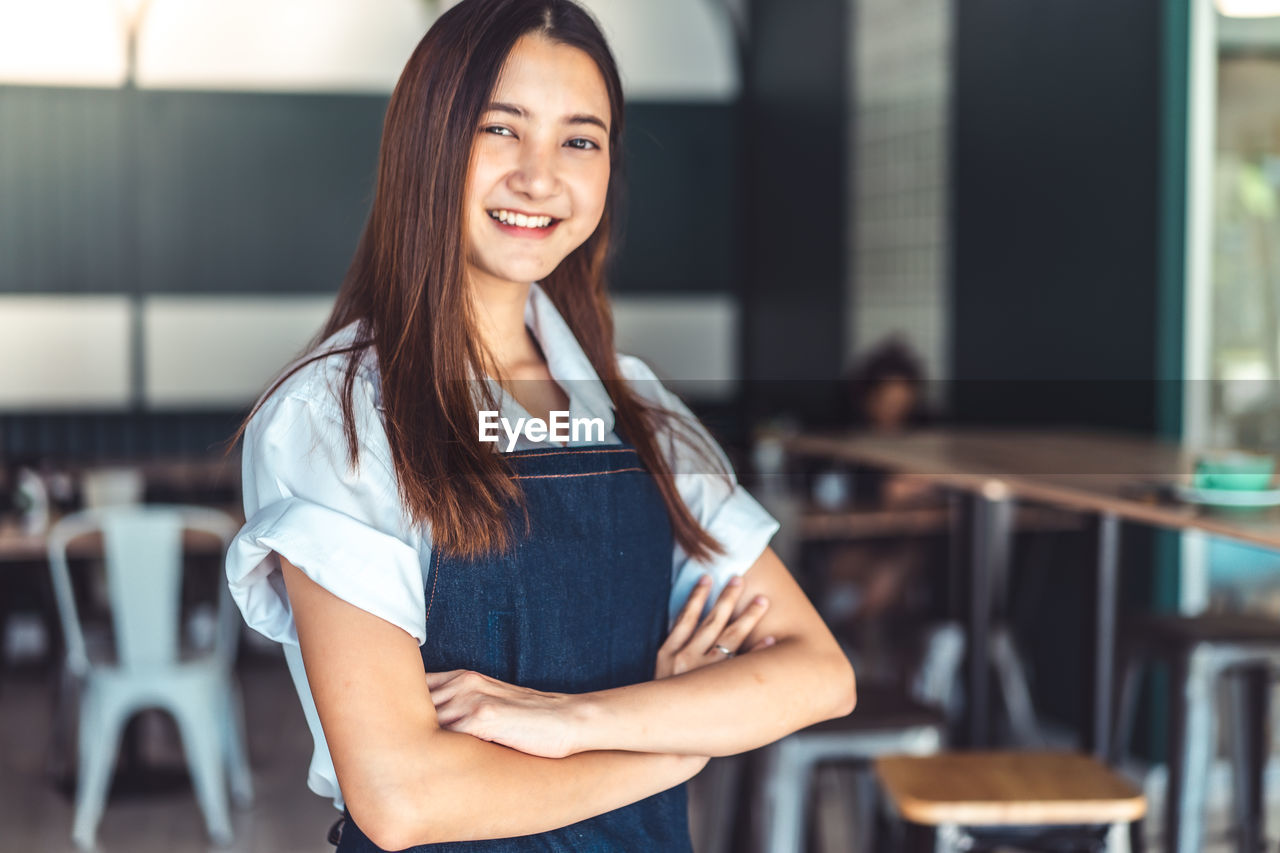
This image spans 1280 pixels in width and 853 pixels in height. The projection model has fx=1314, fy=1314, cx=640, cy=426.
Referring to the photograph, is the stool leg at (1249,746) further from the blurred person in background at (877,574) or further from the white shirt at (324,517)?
the white shirt at (324,517)

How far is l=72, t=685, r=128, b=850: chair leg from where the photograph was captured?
321 cm

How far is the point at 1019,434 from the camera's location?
3508mm

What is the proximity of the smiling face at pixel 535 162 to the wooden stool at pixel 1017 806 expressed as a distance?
992 millimetres

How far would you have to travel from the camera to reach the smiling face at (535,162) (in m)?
1.03

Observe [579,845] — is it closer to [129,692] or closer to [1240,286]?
[129,692]

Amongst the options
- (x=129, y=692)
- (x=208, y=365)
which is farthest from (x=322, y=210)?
(x=129, y=692)

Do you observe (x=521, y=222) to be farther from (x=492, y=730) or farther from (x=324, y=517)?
(x=492, y=730)

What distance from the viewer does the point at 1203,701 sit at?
7.82ft

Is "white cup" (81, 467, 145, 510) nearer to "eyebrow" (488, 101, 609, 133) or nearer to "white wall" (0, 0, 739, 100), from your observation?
"white wall" (0, 0, 739, 100)

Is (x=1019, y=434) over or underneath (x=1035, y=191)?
underneath

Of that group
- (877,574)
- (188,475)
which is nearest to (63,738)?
(188,475)

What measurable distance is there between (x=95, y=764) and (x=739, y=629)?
2582mm

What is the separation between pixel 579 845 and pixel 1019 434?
2.67 metres

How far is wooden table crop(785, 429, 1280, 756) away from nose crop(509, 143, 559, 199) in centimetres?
123
